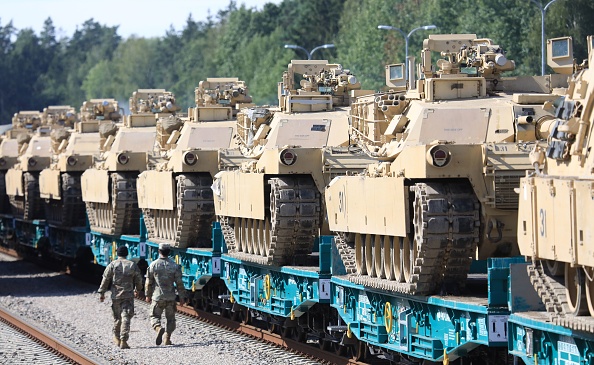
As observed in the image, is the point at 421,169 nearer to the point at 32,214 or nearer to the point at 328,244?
the point at 328,244

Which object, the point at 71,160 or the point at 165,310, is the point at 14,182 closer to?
the point at 71,160

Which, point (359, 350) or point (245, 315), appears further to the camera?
point (245, 315)

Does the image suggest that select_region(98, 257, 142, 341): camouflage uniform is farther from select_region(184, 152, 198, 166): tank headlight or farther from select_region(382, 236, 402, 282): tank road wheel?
select_region(184, 152, 198, 166): tank headlight

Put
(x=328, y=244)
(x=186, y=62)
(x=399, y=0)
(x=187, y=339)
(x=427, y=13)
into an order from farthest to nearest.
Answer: (x=186, y=62) → (x=399, y=0) → (x=427, y=13) → (x=187, y=339) → (x=328, y=244)

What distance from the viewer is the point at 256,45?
320ft

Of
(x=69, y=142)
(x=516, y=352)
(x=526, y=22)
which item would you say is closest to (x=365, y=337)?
(x=516, y=352)

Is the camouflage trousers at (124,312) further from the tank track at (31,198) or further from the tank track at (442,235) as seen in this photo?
the tank track at (31,198)

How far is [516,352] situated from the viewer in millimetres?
14359

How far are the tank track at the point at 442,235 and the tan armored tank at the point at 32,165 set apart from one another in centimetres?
2842

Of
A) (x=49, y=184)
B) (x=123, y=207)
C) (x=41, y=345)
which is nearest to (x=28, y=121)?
(x=49, y=184)

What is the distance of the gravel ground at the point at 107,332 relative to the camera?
21.3 meters

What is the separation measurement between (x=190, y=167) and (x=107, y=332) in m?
4.97

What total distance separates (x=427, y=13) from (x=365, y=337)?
49.6 m

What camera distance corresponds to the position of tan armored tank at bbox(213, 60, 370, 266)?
73.9ft
